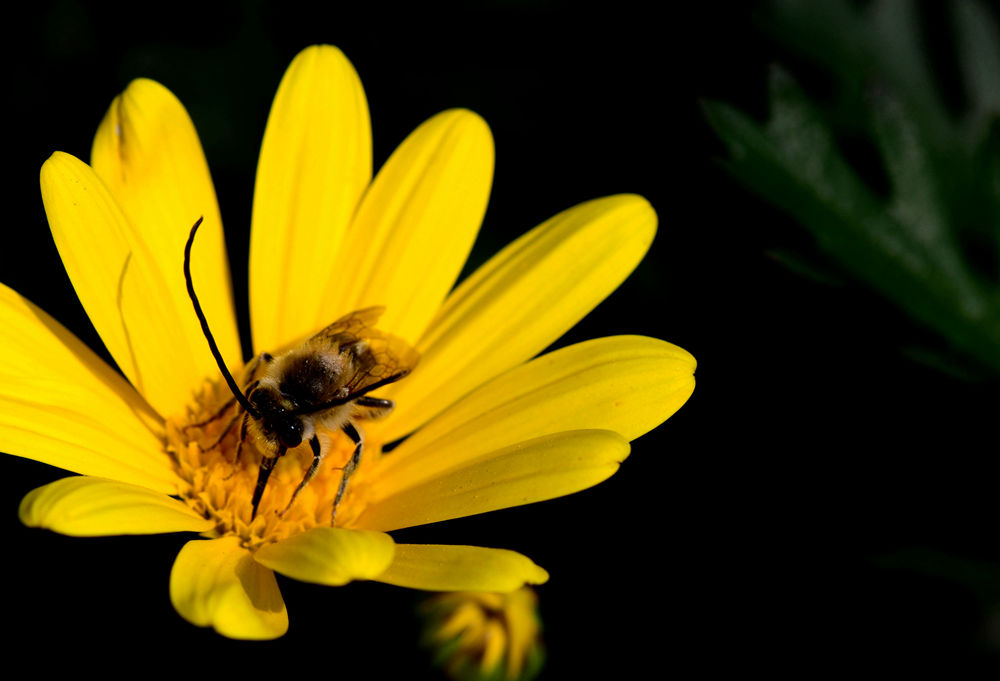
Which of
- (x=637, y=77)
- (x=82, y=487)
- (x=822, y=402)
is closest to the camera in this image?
(x=82, y=487)

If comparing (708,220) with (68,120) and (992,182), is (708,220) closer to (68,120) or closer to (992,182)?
(992,182)

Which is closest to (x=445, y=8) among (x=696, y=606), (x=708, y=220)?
(x=708, y=220)

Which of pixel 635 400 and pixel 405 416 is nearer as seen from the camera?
pixel 635 400

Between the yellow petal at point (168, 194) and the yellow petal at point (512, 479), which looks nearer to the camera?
the yellow petal at point (512, 479)

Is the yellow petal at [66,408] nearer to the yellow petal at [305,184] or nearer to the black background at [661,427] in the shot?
the black background at [661,427]

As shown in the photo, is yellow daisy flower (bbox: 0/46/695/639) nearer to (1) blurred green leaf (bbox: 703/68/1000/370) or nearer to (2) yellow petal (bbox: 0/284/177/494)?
(2) yellow petal (bbox: 0/284/177/494)

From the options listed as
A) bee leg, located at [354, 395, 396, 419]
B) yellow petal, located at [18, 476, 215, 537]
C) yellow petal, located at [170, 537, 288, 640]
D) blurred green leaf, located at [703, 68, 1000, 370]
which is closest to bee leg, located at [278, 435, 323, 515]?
bee leg, located at [354, 395, 396, 419]

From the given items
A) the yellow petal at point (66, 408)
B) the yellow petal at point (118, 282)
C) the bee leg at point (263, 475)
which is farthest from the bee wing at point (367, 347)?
the yellow petal at point (66, 408)
